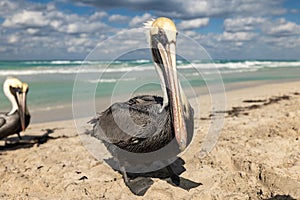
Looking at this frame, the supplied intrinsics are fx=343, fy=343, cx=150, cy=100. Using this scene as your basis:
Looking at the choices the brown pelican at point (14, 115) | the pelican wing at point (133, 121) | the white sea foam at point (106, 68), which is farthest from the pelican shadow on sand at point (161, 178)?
the brown pelican at point (14, 115)

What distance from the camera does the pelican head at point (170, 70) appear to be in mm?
3578

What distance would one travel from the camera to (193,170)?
15.7ft

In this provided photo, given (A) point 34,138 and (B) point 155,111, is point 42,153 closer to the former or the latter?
(A) point 34,138

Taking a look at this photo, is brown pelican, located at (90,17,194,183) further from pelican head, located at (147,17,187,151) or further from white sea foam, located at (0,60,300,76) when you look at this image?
white sea foam, located at (0,60,300,76)

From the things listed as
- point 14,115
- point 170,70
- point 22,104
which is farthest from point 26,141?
point 170,70

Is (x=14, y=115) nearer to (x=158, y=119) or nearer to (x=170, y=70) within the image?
(x=158, y=119)

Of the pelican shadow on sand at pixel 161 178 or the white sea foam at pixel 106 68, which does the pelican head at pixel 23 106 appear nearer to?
the white sea foam at pixel 106 68

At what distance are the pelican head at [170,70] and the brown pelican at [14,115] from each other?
404 cm

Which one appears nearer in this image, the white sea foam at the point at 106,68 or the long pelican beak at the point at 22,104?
the white sea foam at the point at 106,68

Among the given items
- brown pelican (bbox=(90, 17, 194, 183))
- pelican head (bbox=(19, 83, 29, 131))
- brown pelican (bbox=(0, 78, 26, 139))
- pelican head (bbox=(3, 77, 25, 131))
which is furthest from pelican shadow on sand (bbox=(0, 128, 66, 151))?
brown pelican (bbox=(90, 17, 194, 183))

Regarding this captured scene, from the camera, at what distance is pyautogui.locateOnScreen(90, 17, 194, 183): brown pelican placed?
12.0 ft

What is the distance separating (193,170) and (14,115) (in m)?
3.97

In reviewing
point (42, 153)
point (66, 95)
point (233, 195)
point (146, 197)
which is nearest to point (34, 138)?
point (42, 153)

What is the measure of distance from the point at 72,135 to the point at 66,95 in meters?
6.55
